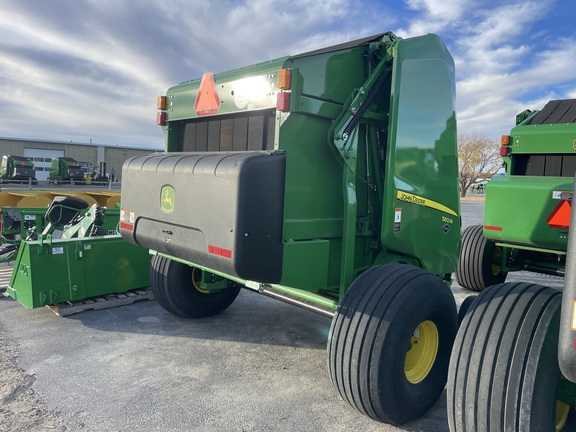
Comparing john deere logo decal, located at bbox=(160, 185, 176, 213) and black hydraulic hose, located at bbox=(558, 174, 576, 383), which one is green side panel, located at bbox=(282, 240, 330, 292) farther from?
black hydraulic hose, located at bbox=(558, 174, 576, 383)

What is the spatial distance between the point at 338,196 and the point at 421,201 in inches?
30.7

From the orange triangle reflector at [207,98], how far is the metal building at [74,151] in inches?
1712

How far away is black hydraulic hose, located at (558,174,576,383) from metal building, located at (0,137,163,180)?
4612 cm

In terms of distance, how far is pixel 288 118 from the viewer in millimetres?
2902

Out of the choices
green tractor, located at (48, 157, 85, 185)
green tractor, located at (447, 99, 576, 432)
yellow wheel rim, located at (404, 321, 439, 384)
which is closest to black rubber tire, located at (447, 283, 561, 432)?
green tractor, located at (447, 99, 576, 432)

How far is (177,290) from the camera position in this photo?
180 inches

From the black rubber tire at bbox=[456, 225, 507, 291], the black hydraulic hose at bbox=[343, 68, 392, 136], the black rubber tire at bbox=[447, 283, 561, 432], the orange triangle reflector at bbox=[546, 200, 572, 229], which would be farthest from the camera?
the black rubber tire at bbox=[456, 225, 507, 291]

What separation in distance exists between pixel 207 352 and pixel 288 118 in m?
2.21

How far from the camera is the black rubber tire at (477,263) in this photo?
6.20m

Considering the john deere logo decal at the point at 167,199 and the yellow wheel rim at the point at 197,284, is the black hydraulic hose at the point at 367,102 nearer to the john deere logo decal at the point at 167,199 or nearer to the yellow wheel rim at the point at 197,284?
the john deere logo decal at the point at 167,199

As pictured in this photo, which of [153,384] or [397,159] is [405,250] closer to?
[397,159]

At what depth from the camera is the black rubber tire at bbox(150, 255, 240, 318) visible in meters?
4.56

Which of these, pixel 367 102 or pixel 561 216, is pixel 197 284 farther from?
pixel 561 216

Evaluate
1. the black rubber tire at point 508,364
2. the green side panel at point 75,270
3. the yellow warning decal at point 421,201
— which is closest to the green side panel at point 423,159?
the yellow warning decal at point 421,201
